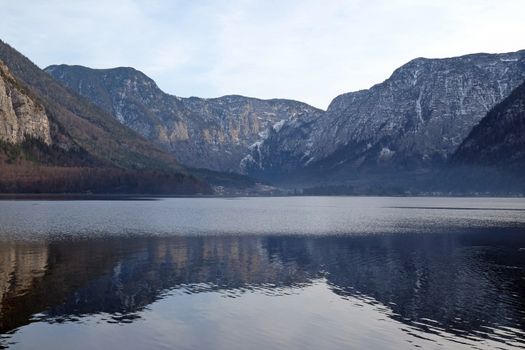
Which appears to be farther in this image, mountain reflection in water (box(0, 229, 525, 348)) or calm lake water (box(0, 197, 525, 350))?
mountain reflection in water (box(0, 229, 525, 348))

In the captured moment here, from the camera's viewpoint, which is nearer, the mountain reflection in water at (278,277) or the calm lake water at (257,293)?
the calm lake water at (257,293)

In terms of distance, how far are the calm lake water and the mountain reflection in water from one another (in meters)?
0.18

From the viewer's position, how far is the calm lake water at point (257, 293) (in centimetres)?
4544

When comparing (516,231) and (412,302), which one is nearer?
(412,302)

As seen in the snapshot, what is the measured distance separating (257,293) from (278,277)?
465 inches

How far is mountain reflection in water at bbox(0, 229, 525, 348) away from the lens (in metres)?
51.5

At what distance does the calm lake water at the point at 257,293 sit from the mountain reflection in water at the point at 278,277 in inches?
7.0

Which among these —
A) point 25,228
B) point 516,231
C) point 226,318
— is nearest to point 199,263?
point 226,318

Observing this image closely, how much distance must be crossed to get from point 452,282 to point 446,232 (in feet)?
241

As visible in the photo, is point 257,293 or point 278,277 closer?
point 257,293

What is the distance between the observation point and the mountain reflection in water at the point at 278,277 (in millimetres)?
51469

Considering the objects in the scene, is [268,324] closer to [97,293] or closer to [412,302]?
[412,302]

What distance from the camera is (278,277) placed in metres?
74.8

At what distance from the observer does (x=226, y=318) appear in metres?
51.8
